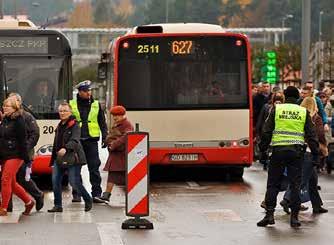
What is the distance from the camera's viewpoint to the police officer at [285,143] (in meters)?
14.0

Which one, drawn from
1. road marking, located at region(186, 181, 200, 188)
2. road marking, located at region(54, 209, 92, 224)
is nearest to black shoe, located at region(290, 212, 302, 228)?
road marking, located at region(54, 209, 92, 224)

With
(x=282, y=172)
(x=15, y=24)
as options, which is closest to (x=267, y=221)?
(x=282, y=172)

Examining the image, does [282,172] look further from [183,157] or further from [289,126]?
[183,157]

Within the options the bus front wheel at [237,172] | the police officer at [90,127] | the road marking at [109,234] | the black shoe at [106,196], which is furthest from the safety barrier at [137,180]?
the bus front wheel at [237,172]

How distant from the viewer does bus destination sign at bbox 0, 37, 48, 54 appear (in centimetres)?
1928

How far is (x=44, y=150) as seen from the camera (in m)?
19.0

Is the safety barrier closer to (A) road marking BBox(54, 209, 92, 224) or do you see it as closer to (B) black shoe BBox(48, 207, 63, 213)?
(A) road marking BBox(54, 209, 92, 224)

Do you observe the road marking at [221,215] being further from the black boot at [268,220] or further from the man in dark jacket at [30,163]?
the man in dark jacket at [30,163]

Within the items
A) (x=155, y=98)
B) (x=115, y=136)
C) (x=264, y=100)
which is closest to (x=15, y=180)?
(x=115, y=136)

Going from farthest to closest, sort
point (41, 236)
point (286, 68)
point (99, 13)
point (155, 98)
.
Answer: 1. point (99, 13)
2. point (286, 68)
3. point (155, 98)
4. point (41, 236)

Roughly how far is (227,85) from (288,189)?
6.06 m

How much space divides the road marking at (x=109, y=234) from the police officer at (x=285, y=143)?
1.88m

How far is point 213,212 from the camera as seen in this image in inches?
615

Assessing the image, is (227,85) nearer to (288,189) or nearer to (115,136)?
(115,136)
